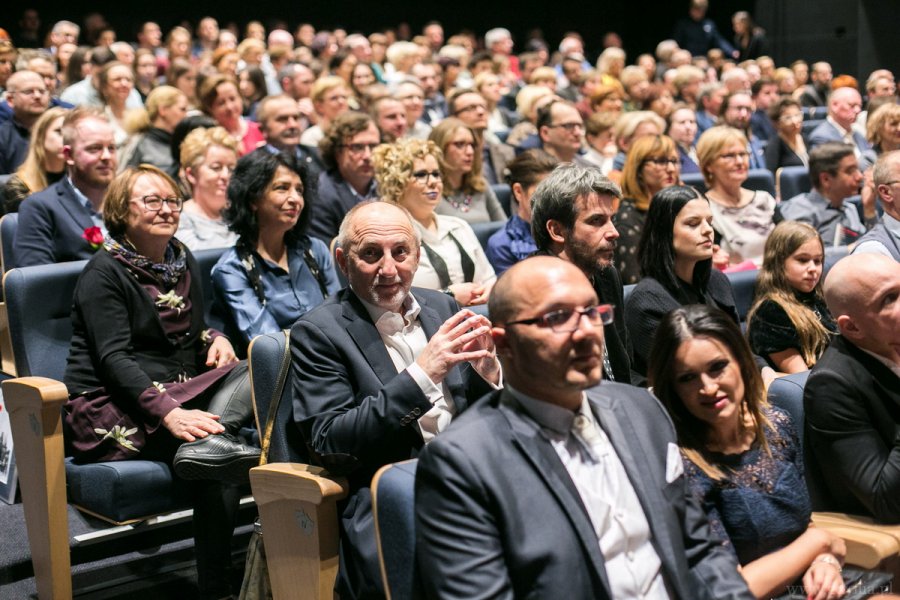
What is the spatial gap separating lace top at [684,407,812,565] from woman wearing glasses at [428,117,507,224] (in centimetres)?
279

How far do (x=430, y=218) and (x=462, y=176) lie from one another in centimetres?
86

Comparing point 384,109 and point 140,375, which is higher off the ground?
point 384,109

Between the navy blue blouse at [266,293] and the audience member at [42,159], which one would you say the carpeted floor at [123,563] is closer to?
the navy blue blouse at [266,293]

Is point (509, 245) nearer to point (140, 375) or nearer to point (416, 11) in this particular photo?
point (140, 375)

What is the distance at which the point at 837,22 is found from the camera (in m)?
12.9

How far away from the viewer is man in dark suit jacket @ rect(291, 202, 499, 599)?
7.11 feet

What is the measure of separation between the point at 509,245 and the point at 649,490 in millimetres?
2267

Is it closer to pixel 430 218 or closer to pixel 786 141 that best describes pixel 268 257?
pixel 430 218

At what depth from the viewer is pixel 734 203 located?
4.73m

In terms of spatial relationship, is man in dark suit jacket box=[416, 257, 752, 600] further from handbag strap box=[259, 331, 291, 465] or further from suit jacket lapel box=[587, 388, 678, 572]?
handbag strap box=[259, 331, 291, 465]

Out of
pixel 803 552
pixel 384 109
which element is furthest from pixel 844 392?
pixel 384 109

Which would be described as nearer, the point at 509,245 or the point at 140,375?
the point at 140,375

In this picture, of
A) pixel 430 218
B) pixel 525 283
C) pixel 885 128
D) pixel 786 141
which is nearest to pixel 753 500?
pixel 525 283

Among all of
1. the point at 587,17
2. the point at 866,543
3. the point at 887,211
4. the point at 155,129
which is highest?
the point at 587,17
